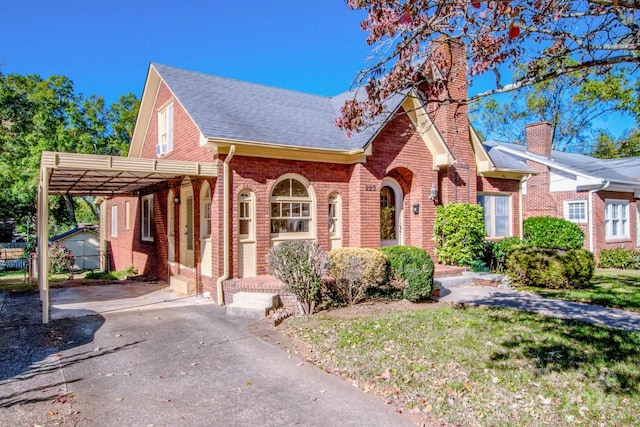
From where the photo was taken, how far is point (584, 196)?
18203 millimetres

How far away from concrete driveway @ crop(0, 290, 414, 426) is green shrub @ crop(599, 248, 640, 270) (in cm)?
1682

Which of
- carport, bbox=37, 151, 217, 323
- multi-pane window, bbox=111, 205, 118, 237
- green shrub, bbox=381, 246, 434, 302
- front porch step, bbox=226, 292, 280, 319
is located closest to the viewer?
carport, bbox=37, 151, 217, 323

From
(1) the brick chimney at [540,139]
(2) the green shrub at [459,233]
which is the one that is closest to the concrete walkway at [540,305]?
(2) the green shrub at [459,233]

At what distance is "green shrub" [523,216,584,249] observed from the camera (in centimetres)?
1616

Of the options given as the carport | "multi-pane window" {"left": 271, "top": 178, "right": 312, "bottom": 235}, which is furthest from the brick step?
the carport

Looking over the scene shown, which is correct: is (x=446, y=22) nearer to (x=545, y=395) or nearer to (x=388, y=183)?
(x=545, y=395)

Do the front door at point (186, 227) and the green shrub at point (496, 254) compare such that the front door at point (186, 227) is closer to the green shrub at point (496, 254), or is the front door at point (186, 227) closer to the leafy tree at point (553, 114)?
the green shrub at point (496, 254)

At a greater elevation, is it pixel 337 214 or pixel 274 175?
pixel 274 175

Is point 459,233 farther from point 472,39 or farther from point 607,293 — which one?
point 472,39

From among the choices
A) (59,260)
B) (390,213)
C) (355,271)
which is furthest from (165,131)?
(59,260)

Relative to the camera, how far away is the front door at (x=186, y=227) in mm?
12109

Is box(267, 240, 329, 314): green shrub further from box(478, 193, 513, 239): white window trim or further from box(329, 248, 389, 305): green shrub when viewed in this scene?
box(478, 193, 513, 239): white window trim

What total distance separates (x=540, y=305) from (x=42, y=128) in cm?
3122

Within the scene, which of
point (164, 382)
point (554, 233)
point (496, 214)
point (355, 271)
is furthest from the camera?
point (554, 233)
